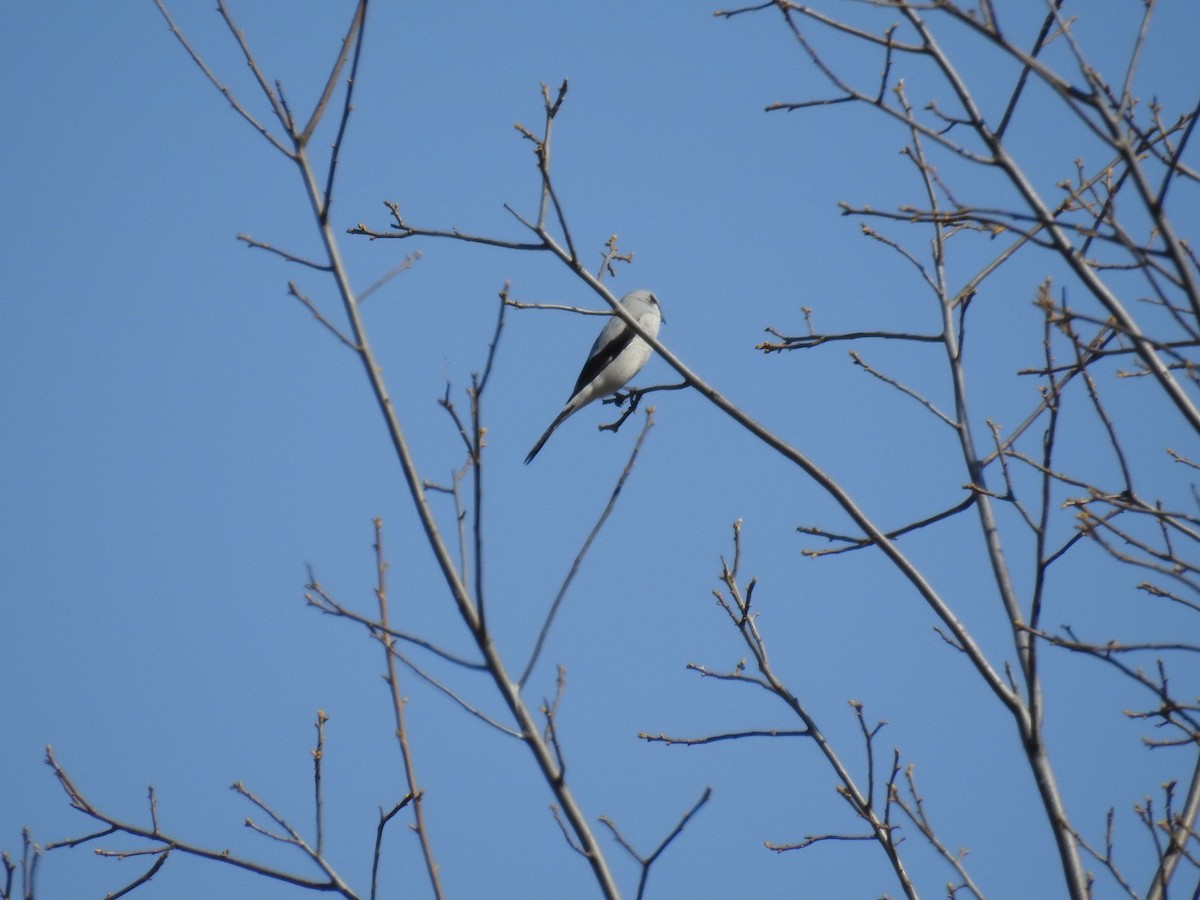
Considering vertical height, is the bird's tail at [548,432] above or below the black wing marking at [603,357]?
below

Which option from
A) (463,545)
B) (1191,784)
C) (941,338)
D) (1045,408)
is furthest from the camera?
(941,338)

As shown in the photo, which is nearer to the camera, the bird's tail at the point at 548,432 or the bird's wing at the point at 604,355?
the bird's tail at the point at 548,432

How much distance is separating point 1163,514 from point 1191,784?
0.95 m

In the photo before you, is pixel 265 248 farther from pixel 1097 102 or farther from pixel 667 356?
pixel 1097 102

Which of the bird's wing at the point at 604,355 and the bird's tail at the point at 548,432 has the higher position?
the bird's wing at the point at 604,355

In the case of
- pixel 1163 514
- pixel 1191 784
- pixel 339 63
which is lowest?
pixel 1191 784

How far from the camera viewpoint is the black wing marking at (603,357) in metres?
8.23

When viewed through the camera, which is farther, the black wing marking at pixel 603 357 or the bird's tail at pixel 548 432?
the black wing marking at pixel 603 357

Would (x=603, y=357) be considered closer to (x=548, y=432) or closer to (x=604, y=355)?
(x=604, y=355)

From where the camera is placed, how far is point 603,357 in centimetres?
829

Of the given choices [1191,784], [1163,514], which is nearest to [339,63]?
[1163,514]

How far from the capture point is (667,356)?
2.95m

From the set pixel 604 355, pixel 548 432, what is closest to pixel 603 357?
pixel 604 355

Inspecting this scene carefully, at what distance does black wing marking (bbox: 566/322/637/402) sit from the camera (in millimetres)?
8234
